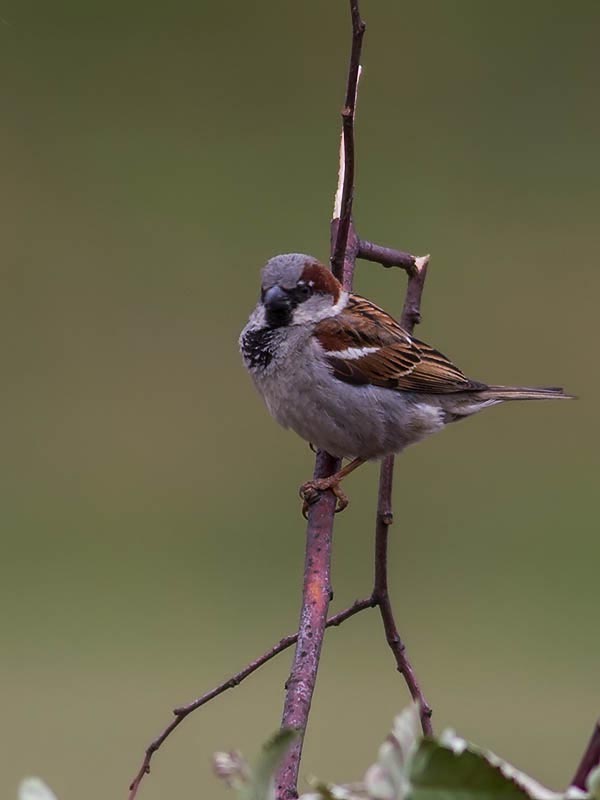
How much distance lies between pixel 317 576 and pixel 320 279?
58cm

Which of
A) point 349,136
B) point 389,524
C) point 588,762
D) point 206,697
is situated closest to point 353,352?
point 389,524

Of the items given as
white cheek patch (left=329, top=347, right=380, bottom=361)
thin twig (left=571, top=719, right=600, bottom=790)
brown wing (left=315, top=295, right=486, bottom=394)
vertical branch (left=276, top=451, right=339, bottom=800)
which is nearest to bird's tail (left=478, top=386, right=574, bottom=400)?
brown wing (left=315, top=295, right=486, bottom=394)

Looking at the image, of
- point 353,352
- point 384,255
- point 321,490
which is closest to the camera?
point 321,490

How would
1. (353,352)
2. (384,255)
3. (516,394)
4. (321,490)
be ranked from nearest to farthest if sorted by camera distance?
(321,490) → (384,255) → (353,352) → (516,394)

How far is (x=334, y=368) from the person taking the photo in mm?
1515

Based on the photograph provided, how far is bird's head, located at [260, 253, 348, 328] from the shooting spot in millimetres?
1404

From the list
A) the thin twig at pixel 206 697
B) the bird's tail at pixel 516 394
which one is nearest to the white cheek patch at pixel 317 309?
the bird's tail at pixel 516 394

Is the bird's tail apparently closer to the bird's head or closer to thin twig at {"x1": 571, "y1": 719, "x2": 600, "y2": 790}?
the bird's head

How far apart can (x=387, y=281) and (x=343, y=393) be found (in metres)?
3.71

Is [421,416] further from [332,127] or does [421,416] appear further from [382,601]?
[332,127]

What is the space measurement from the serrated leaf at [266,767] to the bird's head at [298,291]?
1.07m

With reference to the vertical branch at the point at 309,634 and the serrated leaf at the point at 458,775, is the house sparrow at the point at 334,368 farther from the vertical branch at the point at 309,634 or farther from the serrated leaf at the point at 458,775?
the serrated leaf at the point at 458,775

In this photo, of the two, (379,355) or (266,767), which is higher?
(379,355)

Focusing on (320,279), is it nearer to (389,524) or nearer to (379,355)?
(379,355)
